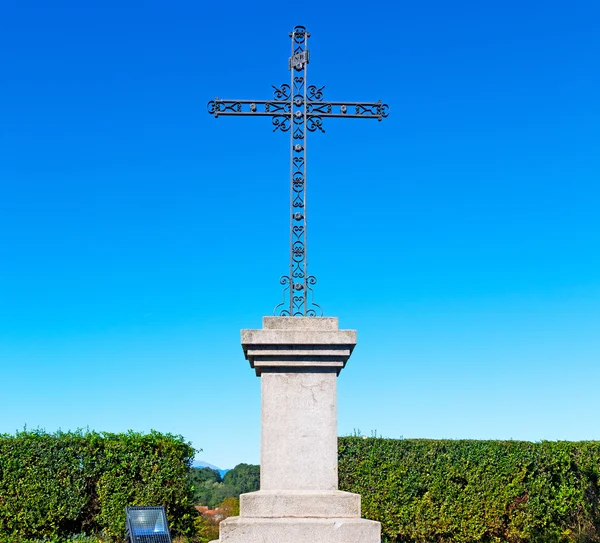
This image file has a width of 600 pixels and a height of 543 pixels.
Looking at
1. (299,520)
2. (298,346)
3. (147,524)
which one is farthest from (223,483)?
(298,346)

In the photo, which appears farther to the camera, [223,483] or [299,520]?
[223,483]

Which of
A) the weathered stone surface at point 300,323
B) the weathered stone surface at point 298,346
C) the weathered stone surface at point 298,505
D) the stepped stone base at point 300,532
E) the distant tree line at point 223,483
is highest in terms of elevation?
the weathered stone surface at point 300,323

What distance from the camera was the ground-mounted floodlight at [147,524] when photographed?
443 inches

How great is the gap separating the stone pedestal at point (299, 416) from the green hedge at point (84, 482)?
8.50 metres

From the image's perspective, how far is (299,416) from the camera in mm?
5977

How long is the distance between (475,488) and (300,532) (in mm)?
10593

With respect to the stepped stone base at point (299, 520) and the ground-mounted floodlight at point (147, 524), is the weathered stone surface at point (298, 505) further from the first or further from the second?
the ground-mounted floodlight at point (147, 524)

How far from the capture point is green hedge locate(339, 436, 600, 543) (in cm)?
1483

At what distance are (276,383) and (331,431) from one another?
62cm

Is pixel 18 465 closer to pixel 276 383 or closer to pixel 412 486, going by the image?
pixel 412 486

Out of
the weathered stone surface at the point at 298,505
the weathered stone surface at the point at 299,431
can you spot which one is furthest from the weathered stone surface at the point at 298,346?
the weathered stone surface at the point at 298,505

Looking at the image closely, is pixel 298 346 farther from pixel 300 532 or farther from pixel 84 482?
pixel 84 482

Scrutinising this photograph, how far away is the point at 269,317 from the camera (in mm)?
6039

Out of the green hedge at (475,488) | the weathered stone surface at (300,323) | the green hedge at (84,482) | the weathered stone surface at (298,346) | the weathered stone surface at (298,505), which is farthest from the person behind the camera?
the green hedge at (475,488)
